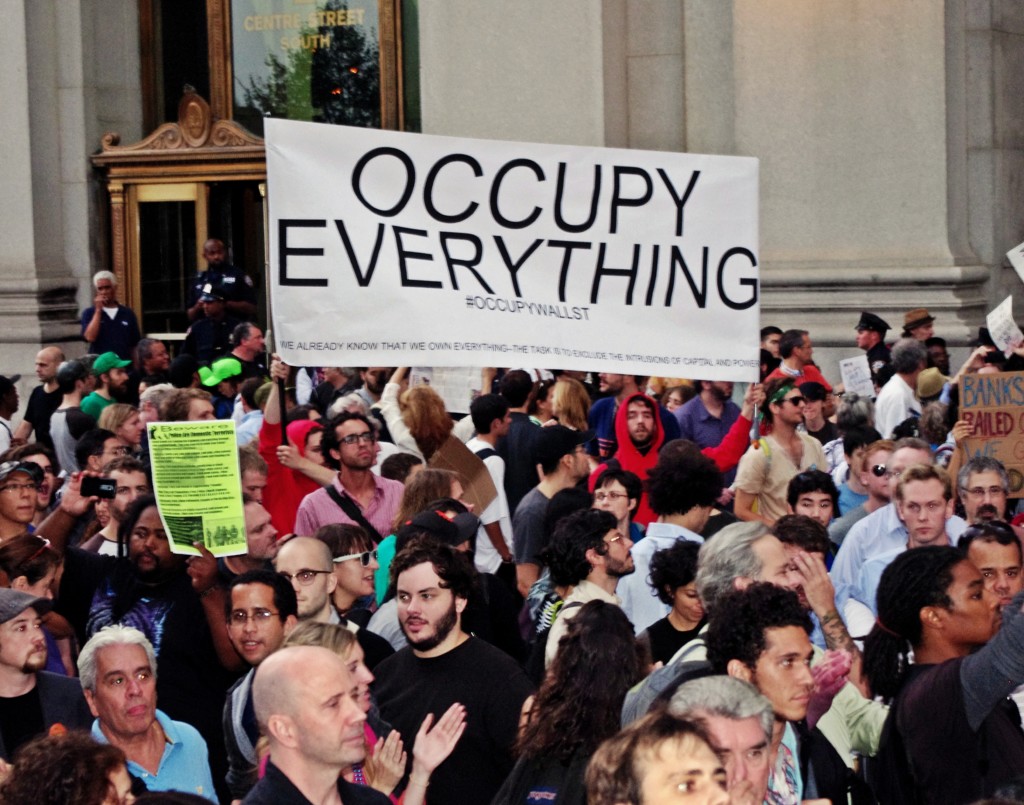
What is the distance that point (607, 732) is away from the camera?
5.47 metres

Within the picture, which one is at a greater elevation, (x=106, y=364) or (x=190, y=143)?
(x=190, y=143)

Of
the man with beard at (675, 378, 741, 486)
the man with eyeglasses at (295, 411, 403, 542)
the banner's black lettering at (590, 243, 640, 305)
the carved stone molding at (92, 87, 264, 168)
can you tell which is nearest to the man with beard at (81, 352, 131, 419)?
the man with beard at (675, 378, 741, 486)

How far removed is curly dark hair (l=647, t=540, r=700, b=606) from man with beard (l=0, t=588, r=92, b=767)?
2.14 metres

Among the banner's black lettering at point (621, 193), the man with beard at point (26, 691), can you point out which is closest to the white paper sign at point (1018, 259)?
the banner's black lettering at point (621, 193)

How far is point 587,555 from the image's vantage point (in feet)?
24.8

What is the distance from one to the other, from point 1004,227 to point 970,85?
1277 mm

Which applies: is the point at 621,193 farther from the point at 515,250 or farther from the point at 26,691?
the point at 26,691

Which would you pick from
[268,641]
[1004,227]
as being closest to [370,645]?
[268,641]

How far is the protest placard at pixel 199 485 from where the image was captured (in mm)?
8125

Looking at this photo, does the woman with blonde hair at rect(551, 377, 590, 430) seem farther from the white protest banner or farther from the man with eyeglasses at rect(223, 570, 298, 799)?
the man with eyeglasses at rect(223, 570, 298, 799)

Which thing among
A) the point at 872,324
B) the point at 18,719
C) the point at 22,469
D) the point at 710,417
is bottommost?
the point at 18,719

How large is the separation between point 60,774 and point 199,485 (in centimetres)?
371

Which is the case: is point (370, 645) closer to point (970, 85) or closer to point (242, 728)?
point (242, 728)

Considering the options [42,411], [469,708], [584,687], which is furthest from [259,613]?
[42,411]
